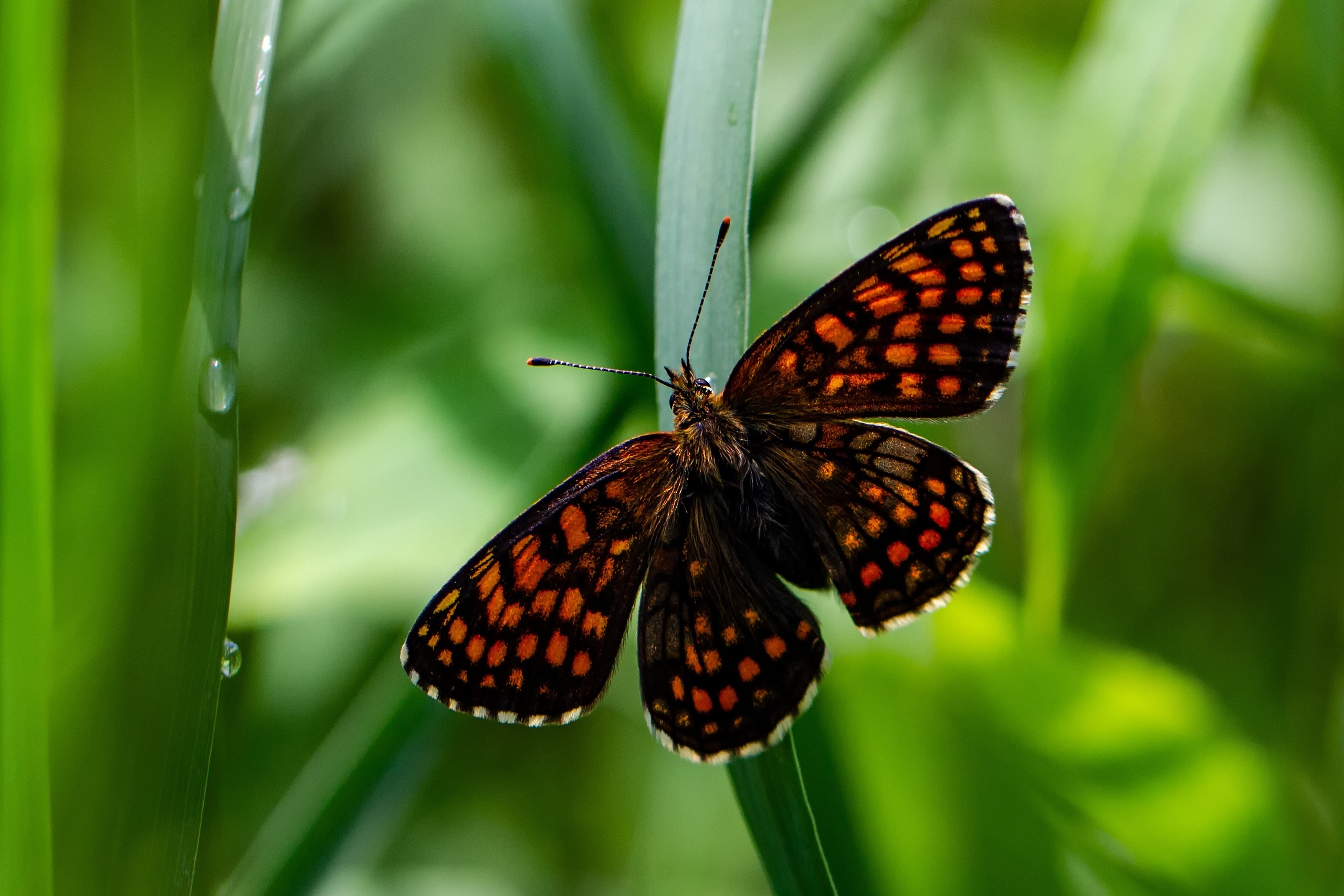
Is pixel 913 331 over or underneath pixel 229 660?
over

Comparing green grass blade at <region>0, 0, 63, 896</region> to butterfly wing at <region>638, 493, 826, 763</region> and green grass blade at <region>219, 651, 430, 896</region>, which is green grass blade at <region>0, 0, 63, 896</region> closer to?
green grass blade at <region>219, 651, 430, 896</region>

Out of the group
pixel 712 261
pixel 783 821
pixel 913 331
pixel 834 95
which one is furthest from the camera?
pixel 834 95

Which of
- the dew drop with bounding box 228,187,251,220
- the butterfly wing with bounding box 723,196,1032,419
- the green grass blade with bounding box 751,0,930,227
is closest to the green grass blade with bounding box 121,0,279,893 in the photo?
the dew drop with bounding box 228,187,251,220

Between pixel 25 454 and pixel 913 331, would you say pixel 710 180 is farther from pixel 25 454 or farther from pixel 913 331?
pixel 25 454

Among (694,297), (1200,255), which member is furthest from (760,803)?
(1200,255)

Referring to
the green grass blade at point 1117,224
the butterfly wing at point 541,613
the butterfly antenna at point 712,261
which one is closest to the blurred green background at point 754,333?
the green grass blade at point 1117,224

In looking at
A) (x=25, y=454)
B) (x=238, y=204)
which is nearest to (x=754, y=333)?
(x=238, y=204)

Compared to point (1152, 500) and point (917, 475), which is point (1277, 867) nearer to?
point (917, 475)

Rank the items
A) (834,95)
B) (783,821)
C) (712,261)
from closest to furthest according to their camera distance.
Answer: (783,821), (712,261), (834,95)
